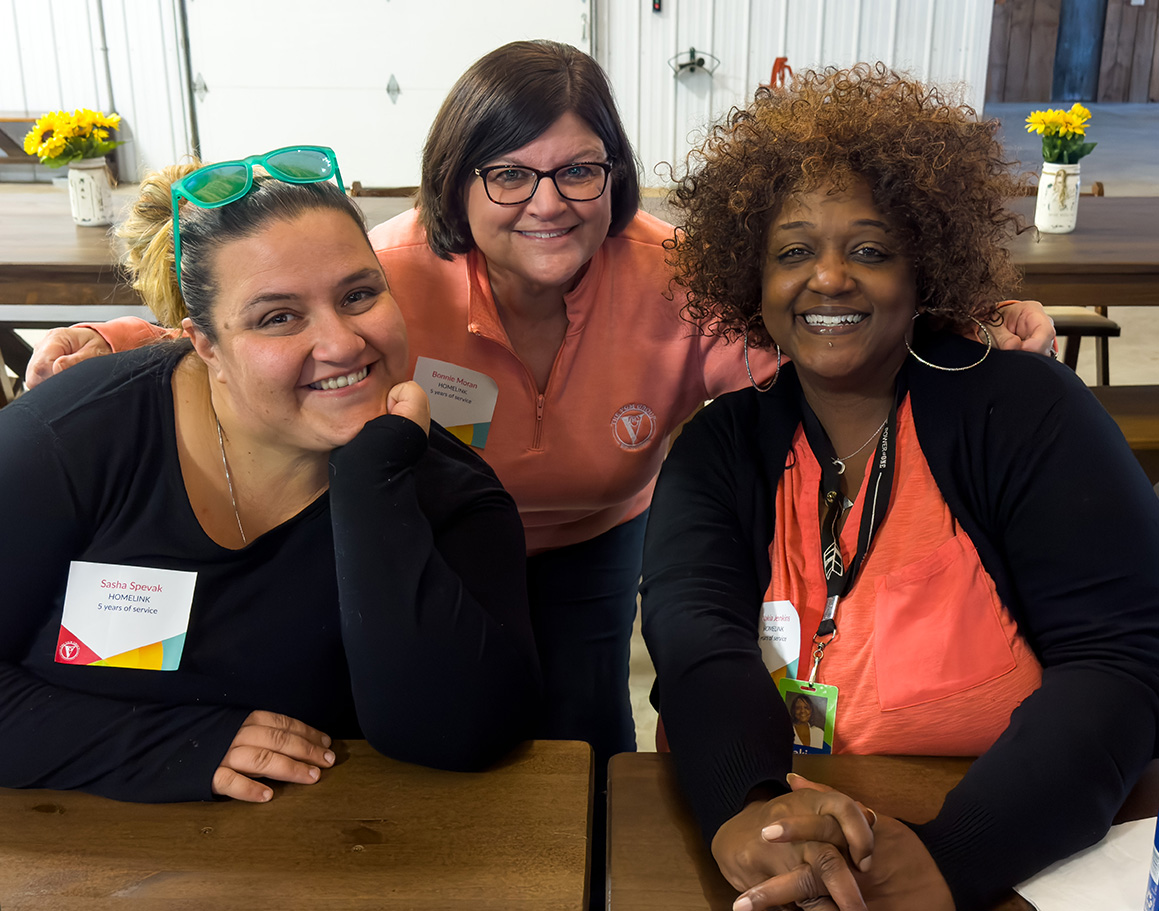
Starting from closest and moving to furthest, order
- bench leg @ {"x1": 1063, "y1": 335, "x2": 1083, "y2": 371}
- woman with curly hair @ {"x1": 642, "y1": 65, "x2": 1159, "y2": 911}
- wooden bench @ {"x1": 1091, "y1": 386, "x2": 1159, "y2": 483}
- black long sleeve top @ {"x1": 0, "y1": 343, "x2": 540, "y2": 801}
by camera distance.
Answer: woman with curly hair @ {"x1": 642, "y1": 65, "x2": 1159, "y2": 911} → black long sleeve top @ {"x1": 0, "y1": 343, "x2": 540, "y2": 801} → wooden bench @ {"x1": 1091, "y1": 386, "x2": 1159, "y2": 483} → bench leg @ {"x1": 1063, "y1": 335, "x2": 1083, "y2": 371}

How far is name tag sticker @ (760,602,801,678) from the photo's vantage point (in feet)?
4.39

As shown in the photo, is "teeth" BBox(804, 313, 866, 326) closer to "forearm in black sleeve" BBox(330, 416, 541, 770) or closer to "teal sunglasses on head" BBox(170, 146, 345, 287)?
"forearm in black sleeve" BBox(330, 416, 541, 770)

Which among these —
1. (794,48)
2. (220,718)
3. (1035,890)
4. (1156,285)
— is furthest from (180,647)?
(794,48)

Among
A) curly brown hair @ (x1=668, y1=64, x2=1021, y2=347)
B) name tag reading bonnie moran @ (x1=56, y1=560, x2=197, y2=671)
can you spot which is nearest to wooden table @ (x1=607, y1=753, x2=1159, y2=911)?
name tag reading bonnie moran @ (x1=56, y1=560, x2=197, y2=671)

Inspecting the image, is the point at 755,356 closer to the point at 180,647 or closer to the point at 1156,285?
the point at 180,647

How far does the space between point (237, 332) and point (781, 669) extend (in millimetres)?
839

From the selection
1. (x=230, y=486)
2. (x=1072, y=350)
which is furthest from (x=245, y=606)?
(x=1072, y=350)

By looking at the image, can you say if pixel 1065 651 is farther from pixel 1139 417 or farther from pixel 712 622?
pixel 1139 417

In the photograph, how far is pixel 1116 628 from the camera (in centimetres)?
122

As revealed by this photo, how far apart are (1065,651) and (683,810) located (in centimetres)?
53

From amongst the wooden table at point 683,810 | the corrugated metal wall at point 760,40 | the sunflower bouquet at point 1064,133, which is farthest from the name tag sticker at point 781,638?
the corrugated metal wall at point 760,40

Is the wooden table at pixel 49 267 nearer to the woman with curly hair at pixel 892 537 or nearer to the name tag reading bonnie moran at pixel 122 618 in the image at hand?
the name tag reading bonnie moran at pixel 122 618

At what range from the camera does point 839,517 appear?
141 centimetres

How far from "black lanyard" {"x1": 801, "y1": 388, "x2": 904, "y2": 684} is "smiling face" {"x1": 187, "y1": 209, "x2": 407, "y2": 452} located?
64 centimetres
